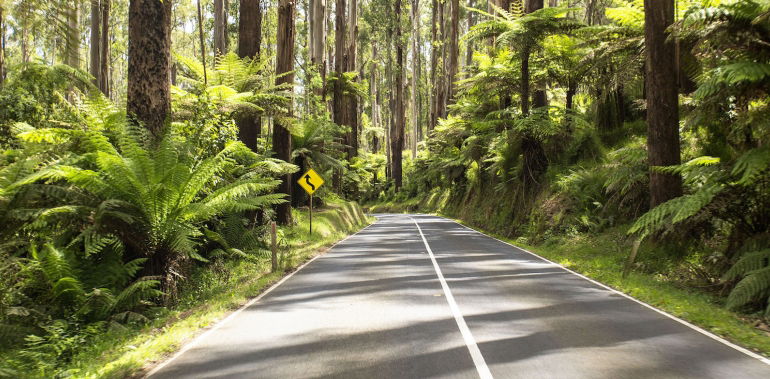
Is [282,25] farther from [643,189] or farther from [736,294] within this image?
[736,294]

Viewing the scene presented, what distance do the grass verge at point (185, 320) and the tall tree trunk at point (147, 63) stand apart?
293 centimetres

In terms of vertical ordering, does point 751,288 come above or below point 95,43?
below

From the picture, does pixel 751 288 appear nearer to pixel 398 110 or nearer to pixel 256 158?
pixel 256 158

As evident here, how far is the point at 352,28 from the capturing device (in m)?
34.9

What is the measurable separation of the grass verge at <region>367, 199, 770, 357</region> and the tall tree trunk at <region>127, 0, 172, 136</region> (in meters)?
8.41

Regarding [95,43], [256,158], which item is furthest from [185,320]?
[95,43]

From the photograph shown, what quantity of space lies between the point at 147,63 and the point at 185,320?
14.9ft

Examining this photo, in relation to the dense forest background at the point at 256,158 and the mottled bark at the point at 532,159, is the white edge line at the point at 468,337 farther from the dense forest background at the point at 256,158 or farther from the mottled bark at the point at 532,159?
the mottled bark at the point at 532,159

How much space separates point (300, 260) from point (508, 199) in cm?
1252

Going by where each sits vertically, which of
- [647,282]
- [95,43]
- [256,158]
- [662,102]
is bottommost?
[647,282]

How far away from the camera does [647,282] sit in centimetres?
973

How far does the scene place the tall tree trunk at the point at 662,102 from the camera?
37.0 ft

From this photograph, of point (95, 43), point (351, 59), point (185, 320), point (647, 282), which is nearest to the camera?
point (185, 320)

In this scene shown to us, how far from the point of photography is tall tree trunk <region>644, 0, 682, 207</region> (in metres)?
11.3
